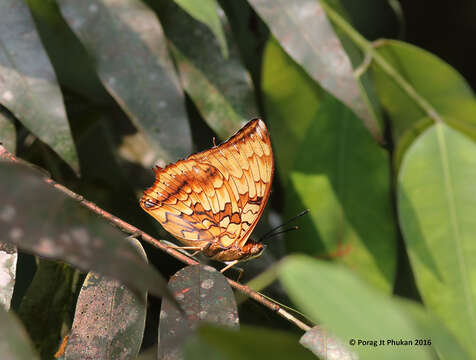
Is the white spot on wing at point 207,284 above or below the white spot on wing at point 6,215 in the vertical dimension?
below

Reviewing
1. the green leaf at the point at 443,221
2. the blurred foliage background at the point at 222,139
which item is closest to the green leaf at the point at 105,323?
the blurred foliage background at the point at 222,139

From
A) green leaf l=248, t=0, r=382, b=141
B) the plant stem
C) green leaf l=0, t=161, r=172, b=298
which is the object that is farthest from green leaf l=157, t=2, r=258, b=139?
green leaf l=0, t=161, r=172, b=298

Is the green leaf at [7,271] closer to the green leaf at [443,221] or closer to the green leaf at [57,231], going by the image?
the green leaf at [57,231]

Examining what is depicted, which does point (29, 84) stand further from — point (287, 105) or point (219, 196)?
point (287, 105)

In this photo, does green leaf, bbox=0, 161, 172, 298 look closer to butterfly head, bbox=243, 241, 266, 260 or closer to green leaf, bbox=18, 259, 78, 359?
green leaf, bbox=18, 259, 78, 359

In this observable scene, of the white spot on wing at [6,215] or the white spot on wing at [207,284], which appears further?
the white spot on wing at [207,284]

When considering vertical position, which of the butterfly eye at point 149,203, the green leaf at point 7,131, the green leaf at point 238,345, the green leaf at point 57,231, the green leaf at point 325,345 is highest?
the green leaf at point 7,131

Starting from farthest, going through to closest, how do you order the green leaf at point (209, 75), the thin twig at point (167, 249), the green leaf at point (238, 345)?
the green leaf at point (209, 75), the thin twig at point (167, 249), the green leaf at point (238, 345)
